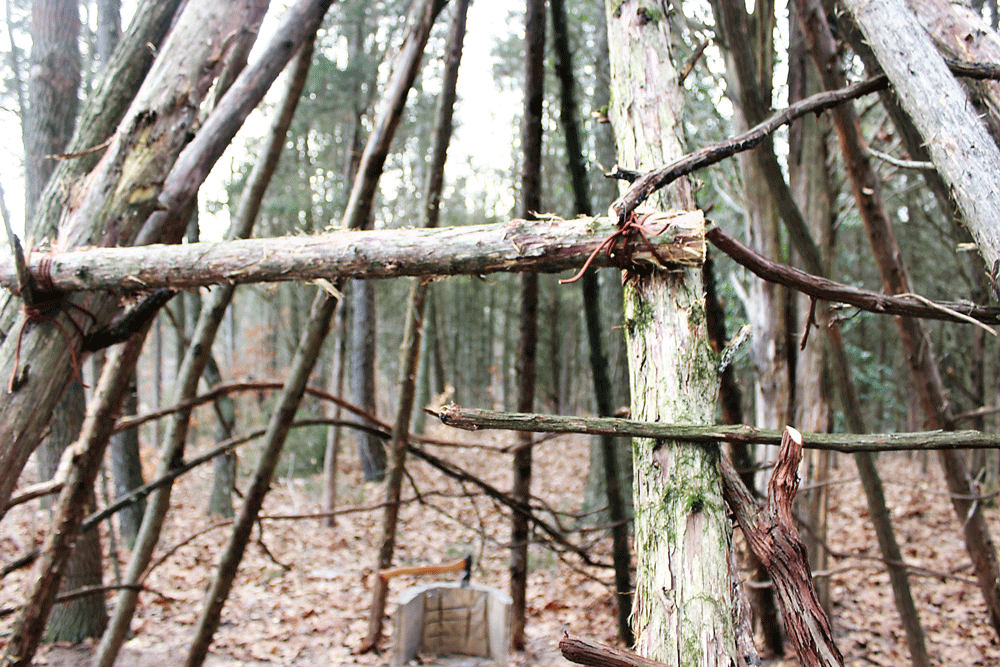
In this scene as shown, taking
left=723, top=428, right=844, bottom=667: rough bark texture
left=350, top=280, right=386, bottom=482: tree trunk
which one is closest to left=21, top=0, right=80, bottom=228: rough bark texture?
left=350, top=280, right=386, bottom=482: tree trunk

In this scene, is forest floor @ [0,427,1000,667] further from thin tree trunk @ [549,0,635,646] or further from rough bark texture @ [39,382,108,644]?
thin tree trunk @ [549,0,635,646]

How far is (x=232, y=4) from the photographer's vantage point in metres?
2.53

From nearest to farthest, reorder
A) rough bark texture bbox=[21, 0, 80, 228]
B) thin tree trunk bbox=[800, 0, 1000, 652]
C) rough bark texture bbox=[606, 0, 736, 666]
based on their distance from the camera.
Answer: rough bark texture bbox=[606, 0, 736, 666] < thin tree trunk bbox=[800, 0, 1000, 652] < rough bark texture bbox=[21, 0, 80, 228]

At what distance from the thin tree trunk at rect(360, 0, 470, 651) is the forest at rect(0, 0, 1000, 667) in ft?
0.06

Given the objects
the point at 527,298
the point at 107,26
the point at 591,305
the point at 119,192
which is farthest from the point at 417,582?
the point at 107,26

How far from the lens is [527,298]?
4.01m

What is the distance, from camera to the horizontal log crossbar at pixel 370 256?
1410 millimetres

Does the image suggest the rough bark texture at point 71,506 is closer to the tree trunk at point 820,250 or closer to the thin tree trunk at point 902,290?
the thin tree trunk at point 902,290

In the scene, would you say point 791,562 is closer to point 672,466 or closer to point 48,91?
point 672,466

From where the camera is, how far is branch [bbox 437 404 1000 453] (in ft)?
3.97

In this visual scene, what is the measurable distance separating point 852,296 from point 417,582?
14.4 ft

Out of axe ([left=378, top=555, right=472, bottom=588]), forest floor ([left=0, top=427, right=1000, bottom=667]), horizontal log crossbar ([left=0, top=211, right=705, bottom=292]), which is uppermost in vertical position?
horizontal log crossbar ([left=0, top=211, right=705, bottom=292])

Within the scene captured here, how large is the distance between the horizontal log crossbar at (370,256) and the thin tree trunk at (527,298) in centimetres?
196

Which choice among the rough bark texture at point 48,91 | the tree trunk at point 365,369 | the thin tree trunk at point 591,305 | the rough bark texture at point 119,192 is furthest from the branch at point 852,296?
the tree trunk at point 365,369
